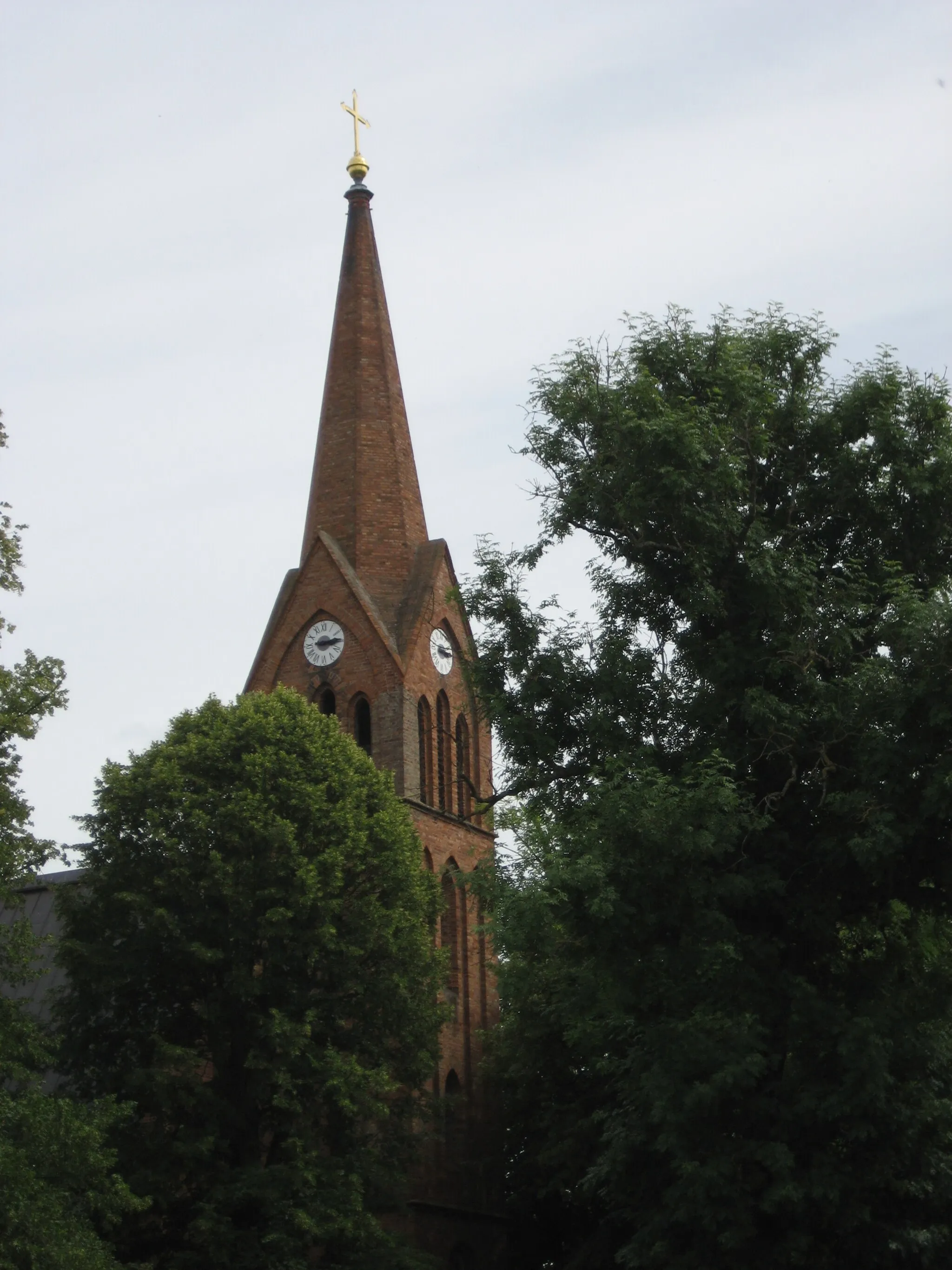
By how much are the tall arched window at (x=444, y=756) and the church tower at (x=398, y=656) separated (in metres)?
0.05

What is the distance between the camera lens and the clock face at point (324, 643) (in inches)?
1441

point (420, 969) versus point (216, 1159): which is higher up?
point (420, 969)

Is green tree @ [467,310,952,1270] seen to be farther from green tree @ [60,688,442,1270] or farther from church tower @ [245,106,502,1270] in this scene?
church tower @ [245,106,502,1270]

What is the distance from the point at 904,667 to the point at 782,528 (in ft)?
9.12

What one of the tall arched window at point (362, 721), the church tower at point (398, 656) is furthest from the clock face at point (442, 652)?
the tall arched window at point (362, 721)

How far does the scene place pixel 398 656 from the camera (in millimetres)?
35500

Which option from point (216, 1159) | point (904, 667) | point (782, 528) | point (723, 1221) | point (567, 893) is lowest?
point (723, 1221)

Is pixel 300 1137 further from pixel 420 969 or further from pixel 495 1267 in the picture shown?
pixel 495 1267

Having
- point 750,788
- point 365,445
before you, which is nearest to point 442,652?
point 365,445

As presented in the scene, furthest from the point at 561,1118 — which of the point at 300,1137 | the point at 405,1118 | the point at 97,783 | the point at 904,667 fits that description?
the point at 904,667

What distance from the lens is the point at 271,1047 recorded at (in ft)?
82.5

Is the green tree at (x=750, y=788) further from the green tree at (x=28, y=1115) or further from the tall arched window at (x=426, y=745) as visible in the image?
the tall arched window at (x=426, y=745)

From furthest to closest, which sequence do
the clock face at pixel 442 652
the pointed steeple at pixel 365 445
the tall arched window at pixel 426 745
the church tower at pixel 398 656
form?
1. the pointed steeple at pixel 365 445
2. the clock face at pixel 442 652
3. the tall arched window at pixel 426 745
4. the church tower at pixel 398 656

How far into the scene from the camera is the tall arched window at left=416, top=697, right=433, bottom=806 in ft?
116
